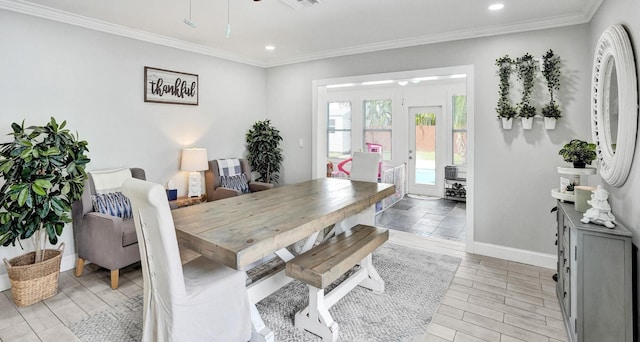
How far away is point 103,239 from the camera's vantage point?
9.52ft

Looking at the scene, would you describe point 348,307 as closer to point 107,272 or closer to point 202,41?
point 107,272

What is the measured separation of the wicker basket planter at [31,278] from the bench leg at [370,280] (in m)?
2.60

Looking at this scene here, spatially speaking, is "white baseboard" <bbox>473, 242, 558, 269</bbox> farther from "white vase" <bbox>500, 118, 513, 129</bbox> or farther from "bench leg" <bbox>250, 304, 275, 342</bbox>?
"bench leg" <bbox>250, 304, 275, 342</bbox>

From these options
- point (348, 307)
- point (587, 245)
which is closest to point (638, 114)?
point (587, 245)

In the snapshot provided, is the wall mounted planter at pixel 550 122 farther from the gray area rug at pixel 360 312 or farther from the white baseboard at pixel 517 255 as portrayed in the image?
the gray area rug at pixel 360 312

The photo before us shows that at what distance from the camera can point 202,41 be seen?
4.13m

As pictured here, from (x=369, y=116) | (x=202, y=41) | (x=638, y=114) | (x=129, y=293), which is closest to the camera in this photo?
(x=638, y=114)

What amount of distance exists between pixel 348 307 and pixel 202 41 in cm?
354

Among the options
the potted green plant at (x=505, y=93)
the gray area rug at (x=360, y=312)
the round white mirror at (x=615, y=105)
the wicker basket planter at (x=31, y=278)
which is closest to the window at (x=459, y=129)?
the potted green plant at (x=505, y=93)

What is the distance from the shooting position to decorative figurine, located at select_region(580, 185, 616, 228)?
1.94m

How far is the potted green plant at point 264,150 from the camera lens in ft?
16.5

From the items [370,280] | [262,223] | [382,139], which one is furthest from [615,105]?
[382,139]

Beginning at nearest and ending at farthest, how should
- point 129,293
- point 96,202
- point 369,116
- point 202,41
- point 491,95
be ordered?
point 129,293 → point 96,202 → point 491,95 → point 202,41 → point 369,116

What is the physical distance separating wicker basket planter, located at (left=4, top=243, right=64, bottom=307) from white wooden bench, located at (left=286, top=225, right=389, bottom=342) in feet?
6.95
